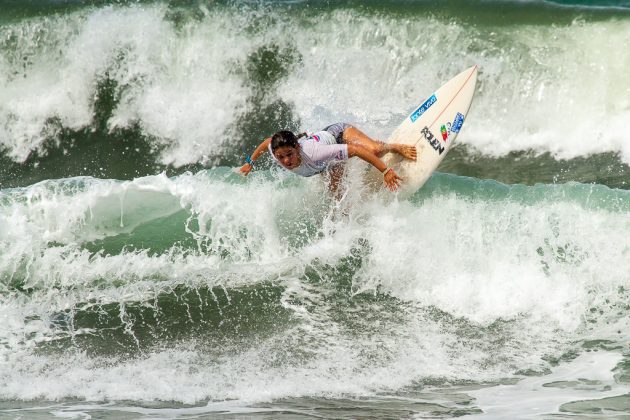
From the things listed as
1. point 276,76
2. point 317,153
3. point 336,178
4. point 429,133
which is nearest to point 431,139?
point 429,133

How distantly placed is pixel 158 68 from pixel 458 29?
375cm

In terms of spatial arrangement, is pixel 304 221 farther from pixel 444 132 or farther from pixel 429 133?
pixel 444 132

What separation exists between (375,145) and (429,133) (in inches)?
25.2

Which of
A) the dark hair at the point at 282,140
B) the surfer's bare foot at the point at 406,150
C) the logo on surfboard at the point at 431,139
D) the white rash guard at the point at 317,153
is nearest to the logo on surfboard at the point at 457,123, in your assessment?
the logo on surfboard at the point at 431,139

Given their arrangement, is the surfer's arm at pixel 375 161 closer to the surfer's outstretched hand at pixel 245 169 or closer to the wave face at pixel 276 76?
the surfer's outstretched hand at pixel 245 169

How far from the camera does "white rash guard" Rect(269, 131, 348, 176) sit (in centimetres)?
615

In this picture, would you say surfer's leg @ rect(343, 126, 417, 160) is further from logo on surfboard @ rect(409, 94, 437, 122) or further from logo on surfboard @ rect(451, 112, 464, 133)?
logo on surfboard @ rect(451, 112, 464, 133)

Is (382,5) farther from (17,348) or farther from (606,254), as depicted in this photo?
(17,348)

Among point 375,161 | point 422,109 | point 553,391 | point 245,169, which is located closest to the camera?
point 553,391

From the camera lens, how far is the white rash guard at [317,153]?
6.15m

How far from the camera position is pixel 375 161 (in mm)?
6387

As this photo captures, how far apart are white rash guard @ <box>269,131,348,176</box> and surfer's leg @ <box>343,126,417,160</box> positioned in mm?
312

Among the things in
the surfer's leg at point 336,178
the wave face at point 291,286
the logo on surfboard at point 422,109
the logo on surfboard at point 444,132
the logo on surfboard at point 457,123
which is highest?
the logo on surfboard at point 422,109

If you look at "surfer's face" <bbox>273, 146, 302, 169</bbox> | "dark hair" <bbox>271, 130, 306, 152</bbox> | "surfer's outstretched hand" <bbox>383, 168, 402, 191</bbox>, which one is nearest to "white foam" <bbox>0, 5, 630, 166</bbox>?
"surfer's outstretched hand" <bbox>383, 168, 402, 191</bbox>
